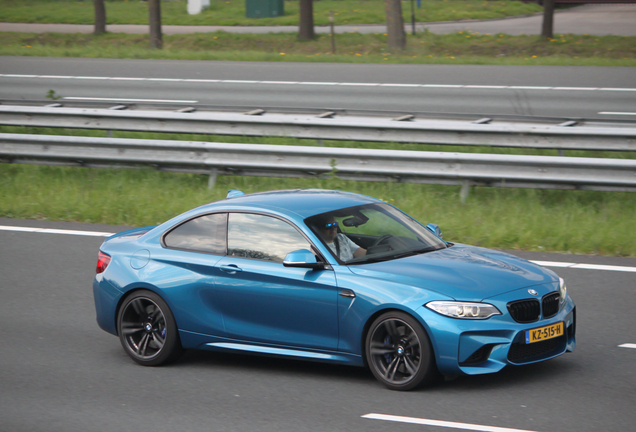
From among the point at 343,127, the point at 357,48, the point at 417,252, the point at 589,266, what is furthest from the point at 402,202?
the point at 357,48

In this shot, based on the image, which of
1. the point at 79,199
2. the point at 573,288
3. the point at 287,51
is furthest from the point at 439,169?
the point at 287,51

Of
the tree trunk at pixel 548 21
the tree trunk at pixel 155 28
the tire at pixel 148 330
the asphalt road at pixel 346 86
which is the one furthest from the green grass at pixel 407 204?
the tree trunk at pixel 548 21

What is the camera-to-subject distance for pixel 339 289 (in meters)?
5.96

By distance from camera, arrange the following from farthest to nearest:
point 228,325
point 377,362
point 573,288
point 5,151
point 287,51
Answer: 1. point 287,51
2. point 5,151
3. point 573,288
4. point 228,325
5. point 377,362

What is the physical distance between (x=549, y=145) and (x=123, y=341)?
732cm

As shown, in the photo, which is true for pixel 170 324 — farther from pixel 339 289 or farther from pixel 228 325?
pixel 339 289

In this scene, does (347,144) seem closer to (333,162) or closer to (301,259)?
(333,162)

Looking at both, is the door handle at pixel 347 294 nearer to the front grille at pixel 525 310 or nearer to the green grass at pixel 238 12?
the front grille at pixel 525 310

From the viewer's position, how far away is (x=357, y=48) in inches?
1264

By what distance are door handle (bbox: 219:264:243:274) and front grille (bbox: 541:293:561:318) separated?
225 cm

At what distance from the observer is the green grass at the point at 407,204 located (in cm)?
1030

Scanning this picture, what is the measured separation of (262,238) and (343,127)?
685cm

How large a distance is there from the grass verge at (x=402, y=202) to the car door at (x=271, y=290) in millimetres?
4515

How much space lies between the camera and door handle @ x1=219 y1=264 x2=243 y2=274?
640 cm
